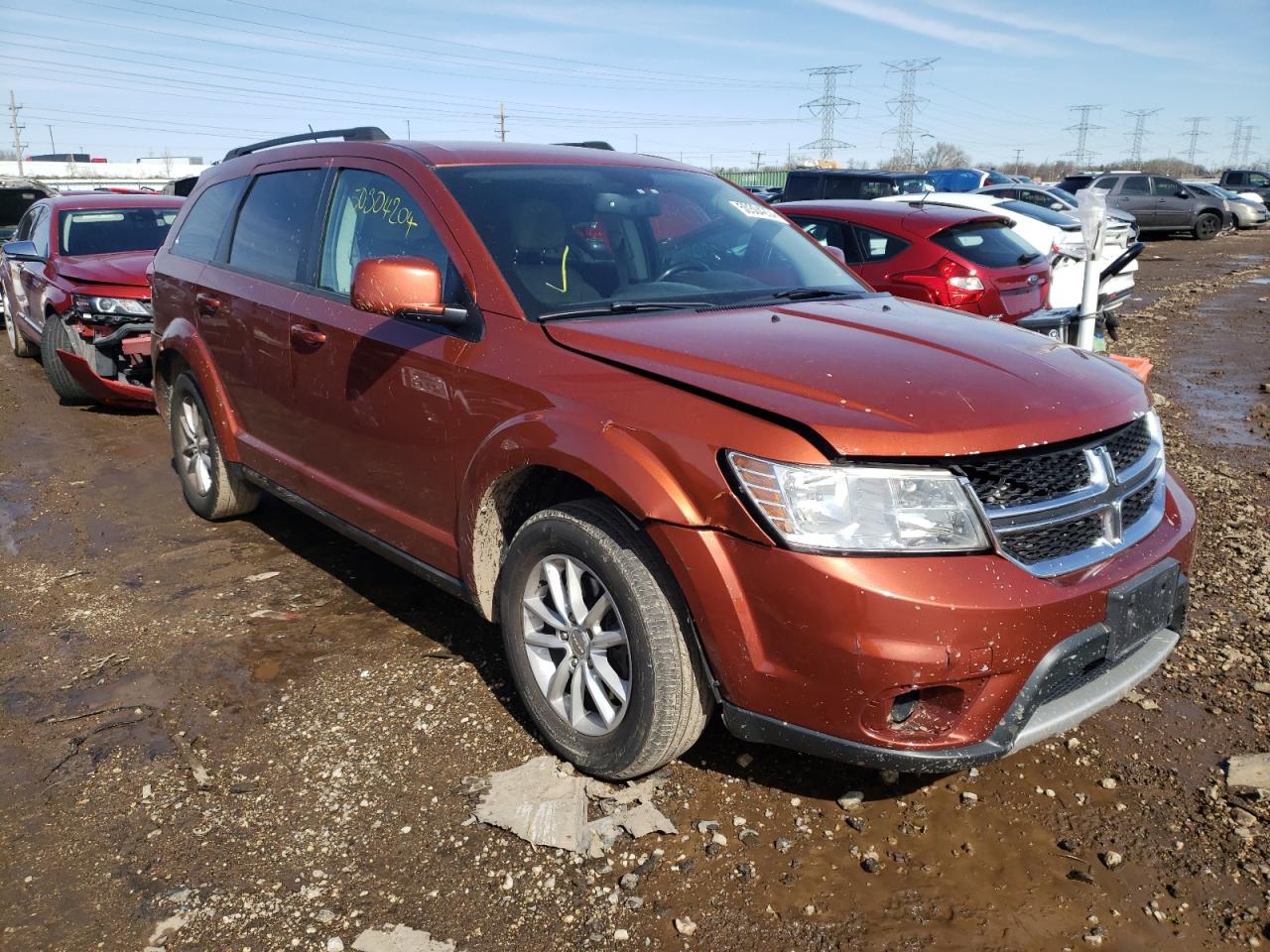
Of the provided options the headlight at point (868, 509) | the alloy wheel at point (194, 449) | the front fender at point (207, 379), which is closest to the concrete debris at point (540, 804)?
the headlight at point (868, 509)

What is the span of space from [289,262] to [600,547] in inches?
87.3

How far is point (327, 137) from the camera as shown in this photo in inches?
169

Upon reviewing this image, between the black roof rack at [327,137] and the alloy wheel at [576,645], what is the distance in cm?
205

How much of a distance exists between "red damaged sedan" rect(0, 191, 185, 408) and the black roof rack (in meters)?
3.09

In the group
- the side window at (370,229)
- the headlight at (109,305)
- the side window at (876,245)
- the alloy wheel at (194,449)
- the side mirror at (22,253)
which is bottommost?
the alloy wheel at (194,449)

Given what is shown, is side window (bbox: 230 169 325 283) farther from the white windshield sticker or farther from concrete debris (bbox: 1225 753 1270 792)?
concrete debris (bbox: 1225 753 1270 792)

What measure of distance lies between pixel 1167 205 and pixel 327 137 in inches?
1206

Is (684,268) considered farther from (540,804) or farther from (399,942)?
(399,942)

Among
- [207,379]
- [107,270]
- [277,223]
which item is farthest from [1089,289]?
[107,270]

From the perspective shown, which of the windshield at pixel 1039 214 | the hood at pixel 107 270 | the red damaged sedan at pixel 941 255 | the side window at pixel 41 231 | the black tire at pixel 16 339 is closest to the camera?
the red damaged sedan at pixel 941 255

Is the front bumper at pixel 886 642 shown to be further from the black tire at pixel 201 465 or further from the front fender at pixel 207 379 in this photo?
the black tire at pixel 201 465

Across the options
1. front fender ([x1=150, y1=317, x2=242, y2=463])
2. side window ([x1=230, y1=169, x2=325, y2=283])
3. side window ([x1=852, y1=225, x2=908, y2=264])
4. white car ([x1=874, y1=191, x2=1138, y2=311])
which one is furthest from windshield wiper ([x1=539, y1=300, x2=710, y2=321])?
side window ([x1=852, y1=225, x2=908, y2=264])

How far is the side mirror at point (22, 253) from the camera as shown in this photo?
807cm

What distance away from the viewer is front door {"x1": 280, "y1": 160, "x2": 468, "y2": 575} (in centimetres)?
328
